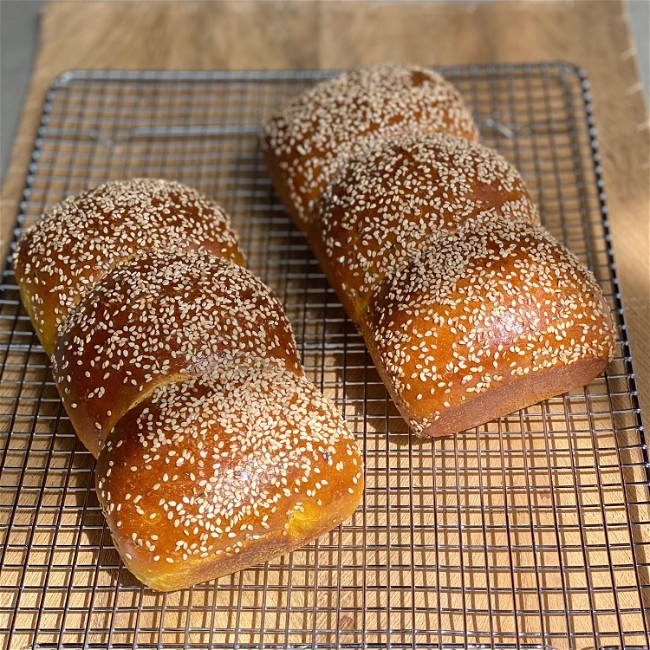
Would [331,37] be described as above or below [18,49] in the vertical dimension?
above

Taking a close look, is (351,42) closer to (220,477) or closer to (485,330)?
(485,330)

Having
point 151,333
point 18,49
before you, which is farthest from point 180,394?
point 18,49

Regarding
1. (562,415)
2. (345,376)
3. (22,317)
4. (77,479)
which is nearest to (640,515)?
(562,415)

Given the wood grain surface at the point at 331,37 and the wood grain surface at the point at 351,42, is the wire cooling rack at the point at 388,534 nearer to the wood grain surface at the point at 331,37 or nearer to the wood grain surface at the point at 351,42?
the wood grain surface at the point at 351,42

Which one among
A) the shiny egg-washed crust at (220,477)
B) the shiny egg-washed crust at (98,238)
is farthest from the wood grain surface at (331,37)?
the shiny egg-washed crust at (220,477)

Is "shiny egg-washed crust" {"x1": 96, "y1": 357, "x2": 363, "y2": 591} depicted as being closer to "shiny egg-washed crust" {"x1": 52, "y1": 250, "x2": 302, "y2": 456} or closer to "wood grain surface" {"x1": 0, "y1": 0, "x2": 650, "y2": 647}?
"shiny egg-washed crust" {"x1": 52, "y1": 250, "x2": 302, "y2": 456}

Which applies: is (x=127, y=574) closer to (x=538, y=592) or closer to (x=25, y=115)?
(x=538, y=592)

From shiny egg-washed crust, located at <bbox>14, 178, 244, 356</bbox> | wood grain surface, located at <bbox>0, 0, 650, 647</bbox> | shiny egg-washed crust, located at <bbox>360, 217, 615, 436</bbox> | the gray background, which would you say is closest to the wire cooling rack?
shiny egg-washed crust, located at <bbox>360, 217, 615, 436</bbox>
